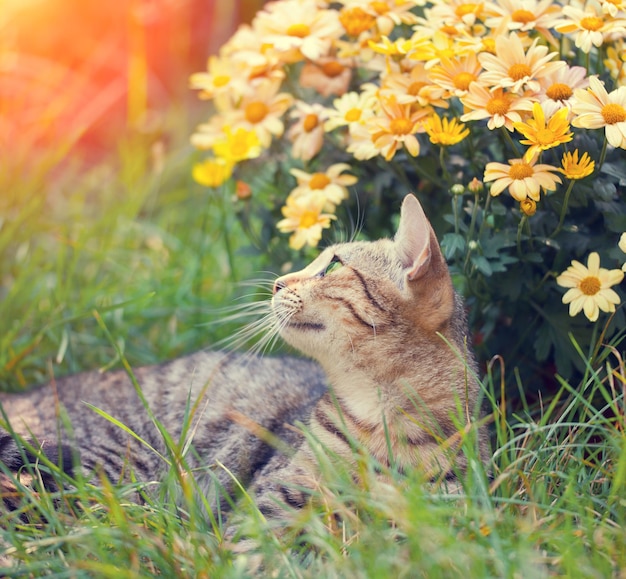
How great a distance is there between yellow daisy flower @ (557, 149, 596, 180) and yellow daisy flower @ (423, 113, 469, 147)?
0.94ft

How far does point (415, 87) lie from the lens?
2293 mm

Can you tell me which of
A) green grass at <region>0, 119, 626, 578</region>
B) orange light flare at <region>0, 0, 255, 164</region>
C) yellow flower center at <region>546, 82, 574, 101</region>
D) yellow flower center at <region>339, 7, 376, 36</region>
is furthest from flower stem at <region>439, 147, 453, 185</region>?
orange light flare at <region>0, 0, 255, 164</region>

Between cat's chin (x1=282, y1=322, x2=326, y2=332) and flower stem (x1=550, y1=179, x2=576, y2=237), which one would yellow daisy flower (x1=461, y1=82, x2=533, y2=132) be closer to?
flower stem (x1=550, y1=179, x2=576, y2=237)

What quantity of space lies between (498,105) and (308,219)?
0.72m

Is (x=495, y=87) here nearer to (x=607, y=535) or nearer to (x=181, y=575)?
(x=607, y=535)

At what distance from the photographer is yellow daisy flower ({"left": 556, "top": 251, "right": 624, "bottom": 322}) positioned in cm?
205

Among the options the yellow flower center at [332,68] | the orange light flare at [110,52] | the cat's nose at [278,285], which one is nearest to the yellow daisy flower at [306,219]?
the cat's nose at [278,285]

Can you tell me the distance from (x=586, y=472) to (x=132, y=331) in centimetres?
201

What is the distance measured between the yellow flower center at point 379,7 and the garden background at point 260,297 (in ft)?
1.57

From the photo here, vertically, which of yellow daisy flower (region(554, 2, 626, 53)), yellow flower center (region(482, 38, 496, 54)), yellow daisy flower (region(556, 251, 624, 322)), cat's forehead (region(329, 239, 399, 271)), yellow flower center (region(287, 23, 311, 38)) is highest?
yellow flower center (region(287, 23, 311, 38))

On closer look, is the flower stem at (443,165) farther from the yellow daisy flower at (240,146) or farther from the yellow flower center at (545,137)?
the yellow daisy flower at (240,146)

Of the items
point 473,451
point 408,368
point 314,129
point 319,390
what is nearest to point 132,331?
point 319,390

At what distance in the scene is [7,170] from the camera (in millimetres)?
3701

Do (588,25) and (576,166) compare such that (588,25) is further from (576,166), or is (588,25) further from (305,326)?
(305,326)
